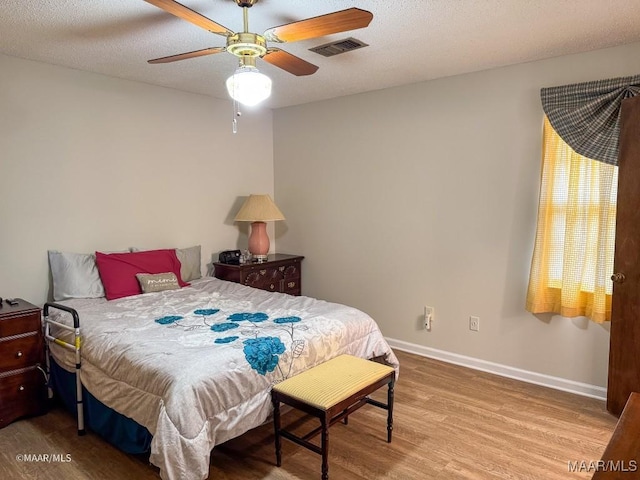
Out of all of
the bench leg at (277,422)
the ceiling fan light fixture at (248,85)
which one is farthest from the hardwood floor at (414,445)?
the ceiling fan light fixture at (248,85)

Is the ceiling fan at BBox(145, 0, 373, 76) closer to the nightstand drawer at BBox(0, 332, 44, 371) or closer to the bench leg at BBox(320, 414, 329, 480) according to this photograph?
the bench leg at BBox(320, 414, 329, 480)

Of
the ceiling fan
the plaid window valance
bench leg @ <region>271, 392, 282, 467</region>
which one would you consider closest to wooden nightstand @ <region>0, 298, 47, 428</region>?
bench leg @ <region>271, 392, 282, 467</region>

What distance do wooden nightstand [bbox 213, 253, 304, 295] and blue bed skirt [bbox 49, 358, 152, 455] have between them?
1674 millimetres

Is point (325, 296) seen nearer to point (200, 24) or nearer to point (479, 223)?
point (479, 223)

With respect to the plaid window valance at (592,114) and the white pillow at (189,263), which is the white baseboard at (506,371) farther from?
the white pillow at (189,263)

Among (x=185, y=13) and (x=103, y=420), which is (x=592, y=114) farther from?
(x=103, y=420)

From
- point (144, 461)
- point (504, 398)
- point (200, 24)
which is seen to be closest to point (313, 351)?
point (144, 461)

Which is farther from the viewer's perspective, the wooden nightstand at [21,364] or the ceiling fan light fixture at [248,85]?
the wooden nightstand at [21,364]

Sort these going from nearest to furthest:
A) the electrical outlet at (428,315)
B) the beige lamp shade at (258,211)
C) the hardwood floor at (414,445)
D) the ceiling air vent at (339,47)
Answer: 1. the hardwood floor at (414,445)
2. the ceiling air vent at (339,47)
3. the electrical outlet at (428,315)
4. the beige lamp shade at (258,211)

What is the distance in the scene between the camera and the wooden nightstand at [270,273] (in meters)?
4.20

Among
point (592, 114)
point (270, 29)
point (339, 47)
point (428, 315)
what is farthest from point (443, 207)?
point (270, 29)

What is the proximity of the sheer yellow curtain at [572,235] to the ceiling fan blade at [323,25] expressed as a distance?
1980 millimetres

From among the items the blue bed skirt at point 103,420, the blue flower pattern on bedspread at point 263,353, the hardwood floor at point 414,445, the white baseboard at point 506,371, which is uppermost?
the blue flower pattern on bedspread at point 263,353

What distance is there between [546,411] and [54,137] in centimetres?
408
